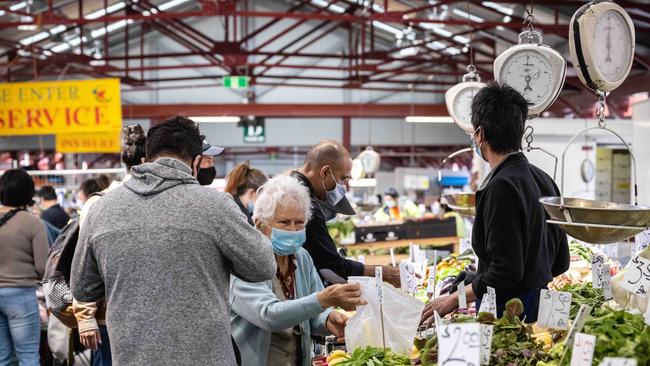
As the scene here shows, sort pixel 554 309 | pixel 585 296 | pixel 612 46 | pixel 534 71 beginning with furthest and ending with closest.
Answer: pixel 534 71
pixel 585 296
pixel 612 46
pixel 554 309

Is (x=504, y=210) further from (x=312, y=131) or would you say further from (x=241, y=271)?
(x=312, y=131)

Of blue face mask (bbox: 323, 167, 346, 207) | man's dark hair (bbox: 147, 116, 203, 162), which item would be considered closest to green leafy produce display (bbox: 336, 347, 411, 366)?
man's dark hair (bbox: 147, 116, 203, 162)

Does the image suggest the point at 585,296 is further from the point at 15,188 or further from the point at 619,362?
the point at 15,188

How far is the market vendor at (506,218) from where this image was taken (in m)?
2.75

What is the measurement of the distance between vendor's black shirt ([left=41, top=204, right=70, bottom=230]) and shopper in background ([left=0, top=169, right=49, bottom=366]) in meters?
2.12

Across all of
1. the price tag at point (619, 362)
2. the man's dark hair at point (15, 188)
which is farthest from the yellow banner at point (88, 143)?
the price tag at point (619, 362)

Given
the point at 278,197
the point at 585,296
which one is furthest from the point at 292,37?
the point at 278,197

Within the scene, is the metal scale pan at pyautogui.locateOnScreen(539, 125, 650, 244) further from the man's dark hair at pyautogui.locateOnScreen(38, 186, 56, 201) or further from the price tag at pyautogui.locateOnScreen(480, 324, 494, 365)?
the man's dark hair at pyautogui.locateOnScreen(38, 186, 56, 201)

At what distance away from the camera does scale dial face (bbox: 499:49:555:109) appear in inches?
142

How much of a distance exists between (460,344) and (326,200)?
8.27ft

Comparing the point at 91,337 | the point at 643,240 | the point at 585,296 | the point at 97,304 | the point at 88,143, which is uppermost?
the point at 88,143

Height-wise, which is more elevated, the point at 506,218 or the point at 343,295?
the point at 506,218

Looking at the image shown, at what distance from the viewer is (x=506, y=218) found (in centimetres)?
→ 275

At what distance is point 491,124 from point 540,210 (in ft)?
1.27
